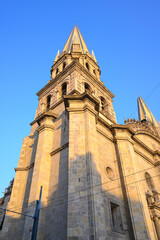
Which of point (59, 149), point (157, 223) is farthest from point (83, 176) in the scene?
point (157, 223)

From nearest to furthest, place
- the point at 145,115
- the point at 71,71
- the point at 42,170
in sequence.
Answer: the point at 42,170 < the point at 71,71 < the point at 145,115

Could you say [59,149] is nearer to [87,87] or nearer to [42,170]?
[42,170]

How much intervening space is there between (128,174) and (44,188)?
667 centimetres

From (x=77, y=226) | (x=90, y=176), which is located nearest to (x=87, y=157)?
(x=90, y=176)

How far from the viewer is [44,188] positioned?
14352 mm

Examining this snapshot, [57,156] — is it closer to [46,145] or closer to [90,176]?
[46,145]

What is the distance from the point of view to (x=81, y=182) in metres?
12.0

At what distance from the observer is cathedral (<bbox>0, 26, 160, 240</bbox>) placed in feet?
37.3

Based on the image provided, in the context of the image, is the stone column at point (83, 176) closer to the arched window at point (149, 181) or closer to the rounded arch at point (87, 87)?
the rounded arch at point (87, 87)

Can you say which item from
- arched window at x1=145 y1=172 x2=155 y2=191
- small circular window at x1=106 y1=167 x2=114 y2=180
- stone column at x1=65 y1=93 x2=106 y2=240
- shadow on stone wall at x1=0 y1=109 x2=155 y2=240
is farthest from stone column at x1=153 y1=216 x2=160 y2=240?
stone column at x1=65 y1=93 x2=106 y2=240

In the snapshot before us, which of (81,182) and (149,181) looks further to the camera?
(149,181)

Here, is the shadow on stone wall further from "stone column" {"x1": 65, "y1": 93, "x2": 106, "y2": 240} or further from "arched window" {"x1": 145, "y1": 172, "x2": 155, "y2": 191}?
"arched window" {"x1": 145, "y1": 172, "x2": 155, "y2": 191}

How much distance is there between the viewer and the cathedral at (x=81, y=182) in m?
11.4

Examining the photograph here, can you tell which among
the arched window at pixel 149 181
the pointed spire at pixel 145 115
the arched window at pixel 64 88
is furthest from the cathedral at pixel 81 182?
the pointed spire at pixel 145 115
